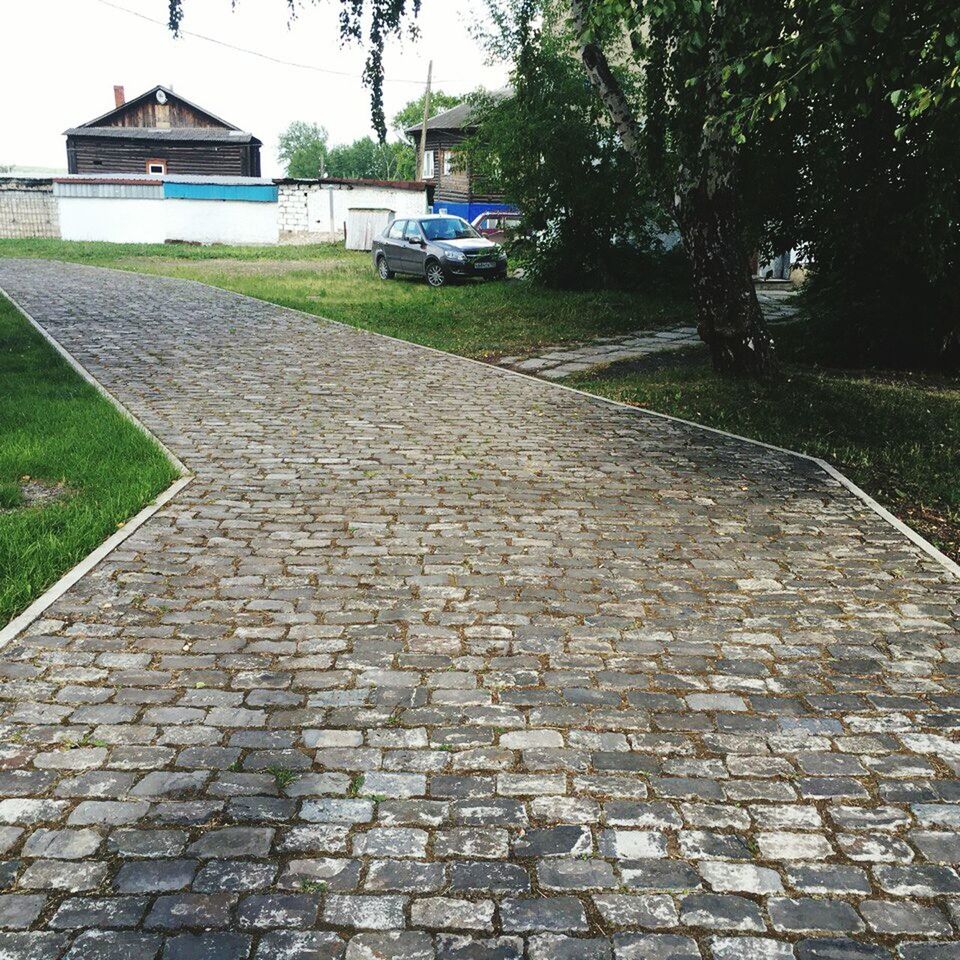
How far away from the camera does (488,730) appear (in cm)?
395

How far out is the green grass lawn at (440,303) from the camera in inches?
628

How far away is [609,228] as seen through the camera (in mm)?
21156

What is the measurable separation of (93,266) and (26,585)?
76.7 ft

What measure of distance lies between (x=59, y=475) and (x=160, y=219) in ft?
111

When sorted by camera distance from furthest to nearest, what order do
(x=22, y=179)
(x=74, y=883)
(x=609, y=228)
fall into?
(x=22, y=179), (x=609, y=228), (x=74, y=883)

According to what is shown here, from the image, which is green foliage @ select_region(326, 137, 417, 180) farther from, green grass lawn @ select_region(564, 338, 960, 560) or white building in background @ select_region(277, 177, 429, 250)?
green grass lawn @ select_region(564, 338, 960, 560)

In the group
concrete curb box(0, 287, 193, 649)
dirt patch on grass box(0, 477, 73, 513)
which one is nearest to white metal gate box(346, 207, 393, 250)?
concrete curb box(0, 287, 193, 649)

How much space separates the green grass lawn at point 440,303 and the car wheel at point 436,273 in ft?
1.18

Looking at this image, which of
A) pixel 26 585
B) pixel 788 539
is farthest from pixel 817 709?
pixel 26 585

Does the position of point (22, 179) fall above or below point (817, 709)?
above

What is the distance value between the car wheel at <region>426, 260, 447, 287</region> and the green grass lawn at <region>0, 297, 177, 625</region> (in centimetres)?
1356

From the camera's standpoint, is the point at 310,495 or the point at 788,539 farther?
the point at 310,495

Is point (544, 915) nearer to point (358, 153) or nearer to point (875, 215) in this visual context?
point (875, 215)

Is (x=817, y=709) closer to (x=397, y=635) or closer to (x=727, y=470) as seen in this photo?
(x=397, y=635)
